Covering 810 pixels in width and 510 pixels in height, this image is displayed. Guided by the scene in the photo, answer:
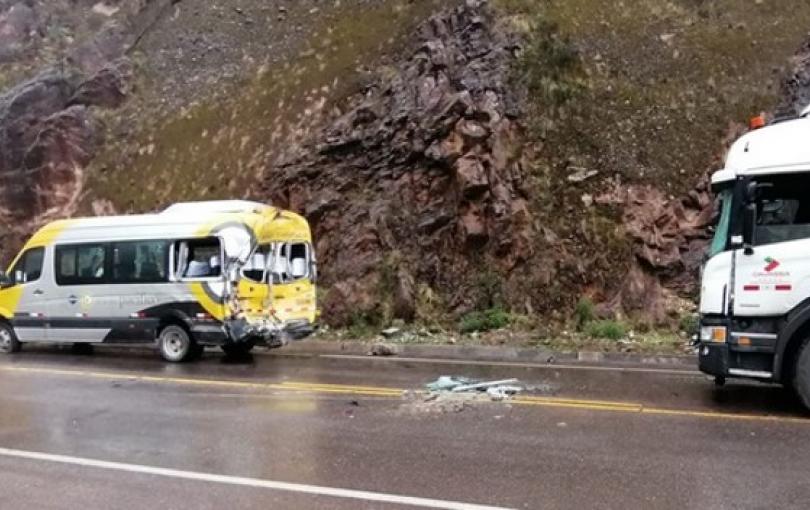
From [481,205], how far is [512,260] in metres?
1.44

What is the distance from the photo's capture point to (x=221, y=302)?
13.1 m

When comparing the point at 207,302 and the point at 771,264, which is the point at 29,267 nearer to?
the point at 207,302

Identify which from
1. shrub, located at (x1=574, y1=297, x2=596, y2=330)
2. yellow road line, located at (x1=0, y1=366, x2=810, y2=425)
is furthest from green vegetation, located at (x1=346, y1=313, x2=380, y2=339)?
yellow road line, located at (x1=0, y1=366, x2=810, y2=425)

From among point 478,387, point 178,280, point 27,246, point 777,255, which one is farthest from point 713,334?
point 27,246

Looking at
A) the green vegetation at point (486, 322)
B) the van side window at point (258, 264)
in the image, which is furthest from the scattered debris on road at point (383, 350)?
the van side window at point (258, 264)

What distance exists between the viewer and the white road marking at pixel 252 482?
5469 millimetres

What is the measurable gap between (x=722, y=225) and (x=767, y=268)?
742 mm

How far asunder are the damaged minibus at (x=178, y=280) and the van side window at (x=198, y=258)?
2cm

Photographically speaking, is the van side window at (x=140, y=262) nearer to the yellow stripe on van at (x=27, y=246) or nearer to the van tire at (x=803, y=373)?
the yellow stripe on van at (x=27, y=246)

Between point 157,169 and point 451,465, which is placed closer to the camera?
point 451,465

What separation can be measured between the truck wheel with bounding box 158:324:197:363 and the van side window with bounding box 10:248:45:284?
→ 10.7 ft

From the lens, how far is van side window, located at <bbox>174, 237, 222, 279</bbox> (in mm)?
13203

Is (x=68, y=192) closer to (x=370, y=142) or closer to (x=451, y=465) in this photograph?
(x=370, y=142)

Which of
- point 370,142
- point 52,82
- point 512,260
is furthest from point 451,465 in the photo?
point 52,82
